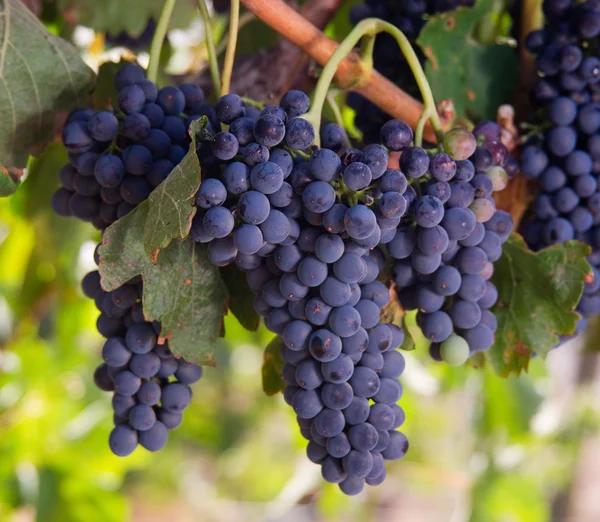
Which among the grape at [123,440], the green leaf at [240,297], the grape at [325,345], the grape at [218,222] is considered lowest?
the grape at [123,440]

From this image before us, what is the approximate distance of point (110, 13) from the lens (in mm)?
881

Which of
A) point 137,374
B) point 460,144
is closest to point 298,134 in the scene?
point 460,144

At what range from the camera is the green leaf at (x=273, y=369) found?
601mm

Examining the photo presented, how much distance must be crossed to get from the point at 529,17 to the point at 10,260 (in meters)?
1.07

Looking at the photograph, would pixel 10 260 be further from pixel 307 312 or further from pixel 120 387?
pixel 307 312

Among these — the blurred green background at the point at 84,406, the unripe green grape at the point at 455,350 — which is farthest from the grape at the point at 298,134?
the blurred green background at the point at 84,406

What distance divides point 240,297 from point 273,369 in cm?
8

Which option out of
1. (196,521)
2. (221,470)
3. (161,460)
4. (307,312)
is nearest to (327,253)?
(307,312)

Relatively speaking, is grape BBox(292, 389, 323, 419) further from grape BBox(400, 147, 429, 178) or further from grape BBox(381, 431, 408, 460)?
grape BBox(400, 147, 429, 178)

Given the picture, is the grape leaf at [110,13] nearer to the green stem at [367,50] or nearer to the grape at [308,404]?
the green stem at [367,50]

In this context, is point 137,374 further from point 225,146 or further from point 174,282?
point 225,146

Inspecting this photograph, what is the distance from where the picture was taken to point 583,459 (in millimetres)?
2504

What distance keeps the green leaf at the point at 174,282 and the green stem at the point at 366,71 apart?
143 mm

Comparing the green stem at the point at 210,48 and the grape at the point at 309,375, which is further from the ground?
the green stem at the point at 210,48
